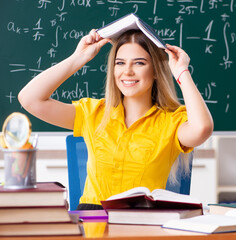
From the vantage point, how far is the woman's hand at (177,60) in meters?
1.79

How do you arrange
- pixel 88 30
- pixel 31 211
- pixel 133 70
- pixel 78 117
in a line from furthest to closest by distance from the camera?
pixel 88 30
pixel 78 117
pixel 133 70
pixel 31 211

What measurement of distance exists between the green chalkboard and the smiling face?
48.4 inches

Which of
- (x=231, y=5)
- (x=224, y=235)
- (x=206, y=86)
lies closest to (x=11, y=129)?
(x=224, y=235)

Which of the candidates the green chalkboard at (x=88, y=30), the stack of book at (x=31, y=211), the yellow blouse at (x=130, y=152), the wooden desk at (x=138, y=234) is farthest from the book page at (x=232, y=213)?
the green chalkboard at (x=88, y=30)

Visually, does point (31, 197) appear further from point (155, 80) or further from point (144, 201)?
point (155, 80)

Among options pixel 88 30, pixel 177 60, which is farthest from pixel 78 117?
pixel 88 30

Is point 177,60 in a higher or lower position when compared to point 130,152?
higher

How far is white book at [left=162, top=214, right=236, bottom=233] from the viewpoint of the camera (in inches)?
38.1

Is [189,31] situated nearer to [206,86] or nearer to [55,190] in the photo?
[206,86]

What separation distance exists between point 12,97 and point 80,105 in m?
1.24

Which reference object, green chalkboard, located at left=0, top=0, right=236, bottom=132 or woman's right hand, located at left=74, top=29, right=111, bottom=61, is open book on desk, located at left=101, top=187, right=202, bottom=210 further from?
green chalkboard, located at left=0, top=0, right=236, bottom=132

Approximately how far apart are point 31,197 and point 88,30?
233 centimetres

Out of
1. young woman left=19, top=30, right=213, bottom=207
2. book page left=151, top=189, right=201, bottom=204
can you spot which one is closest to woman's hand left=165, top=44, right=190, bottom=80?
young woman left=19, top=30, right=213, bottom=207

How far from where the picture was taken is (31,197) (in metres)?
0.92
